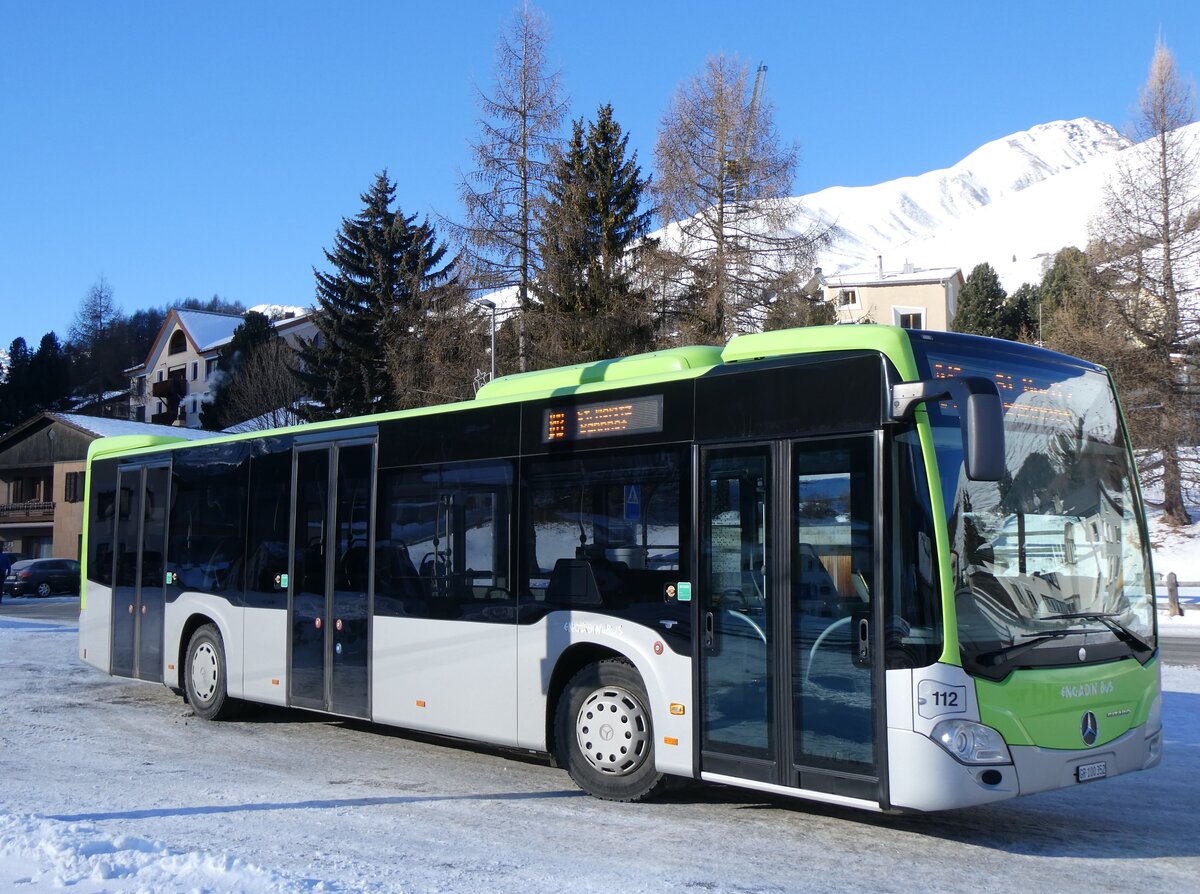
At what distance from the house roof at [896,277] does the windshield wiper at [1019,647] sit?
77.1m

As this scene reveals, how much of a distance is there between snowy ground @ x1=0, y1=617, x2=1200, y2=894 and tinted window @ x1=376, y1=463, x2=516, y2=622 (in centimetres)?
139

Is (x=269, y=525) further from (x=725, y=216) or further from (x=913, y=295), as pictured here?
(x=913, y=295)

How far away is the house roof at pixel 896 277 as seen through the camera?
84250mm

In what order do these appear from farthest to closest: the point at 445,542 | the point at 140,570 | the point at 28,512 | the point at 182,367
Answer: the point at 182,367
the point at 28,512
the point at 140,570
the point at 445,542

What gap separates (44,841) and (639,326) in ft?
90.7

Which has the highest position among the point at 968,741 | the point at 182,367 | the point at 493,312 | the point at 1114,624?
the point at 182,367

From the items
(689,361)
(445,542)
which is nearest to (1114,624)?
(689,361)

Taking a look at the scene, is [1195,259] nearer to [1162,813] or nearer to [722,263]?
[722,263]

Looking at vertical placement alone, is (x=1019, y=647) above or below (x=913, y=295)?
below

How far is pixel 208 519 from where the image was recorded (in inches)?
498

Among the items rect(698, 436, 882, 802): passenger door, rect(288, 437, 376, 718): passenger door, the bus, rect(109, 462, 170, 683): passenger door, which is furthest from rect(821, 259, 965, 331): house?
rect(698, 436, 882, 802): passenger door

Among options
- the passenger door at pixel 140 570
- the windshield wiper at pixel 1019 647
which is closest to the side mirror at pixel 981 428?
the windshield wiper at pixel 1019 647

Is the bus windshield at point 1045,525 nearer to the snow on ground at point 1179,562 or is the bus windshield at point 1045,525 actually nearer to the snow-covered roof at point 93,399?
the snow on ground at point 1179,562

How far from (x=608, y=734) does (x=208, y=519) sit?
6325mm
